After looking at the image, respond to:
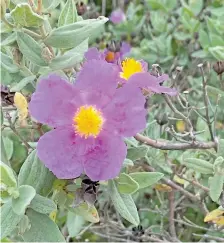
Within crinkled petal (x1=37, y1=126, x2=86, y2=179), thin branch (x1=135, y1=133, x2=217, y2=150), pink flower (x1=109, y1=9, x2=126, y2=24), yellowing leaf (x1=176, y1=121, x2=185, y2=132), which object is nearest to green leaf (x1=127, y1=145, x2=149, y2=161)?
A: thin branch (x1=135, y1=133, x2=217, y2=150)

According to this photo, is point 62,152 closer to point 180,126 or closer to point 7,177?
point 7,177

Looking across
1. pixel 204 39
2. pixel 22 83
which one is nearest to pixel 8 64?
pixel 22 83

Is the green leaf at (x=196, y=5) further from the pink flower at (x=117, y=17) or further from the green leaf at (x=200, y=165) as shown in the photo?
the green leaf at (x=200, y=165)

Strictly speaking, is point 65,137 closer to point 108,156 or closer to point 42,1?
Answer: point 108,156

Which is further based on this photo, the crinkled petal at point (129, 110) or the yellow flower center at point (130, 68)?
the yellow flower center at point (130, 68)

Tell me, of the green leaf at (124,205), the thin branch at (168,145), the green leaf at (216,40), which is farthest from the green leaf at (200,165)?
the green leaf at (216,40)

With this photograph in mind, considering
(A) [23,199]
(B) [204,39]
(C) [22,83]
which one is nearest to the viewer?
(A) [23,199]
